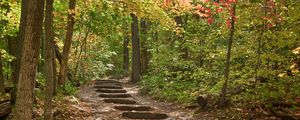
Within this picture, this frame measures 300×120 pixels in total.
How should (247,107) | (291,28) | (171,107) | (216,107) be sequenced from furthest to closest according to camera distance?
1. (171,107)
2. (216,107)
3. (247,107)
4. (291,28)

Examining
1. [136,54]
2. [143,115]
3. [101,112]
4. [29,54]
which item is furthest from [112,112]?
[136,54]

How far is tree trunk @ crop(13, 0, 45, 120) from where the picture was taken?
5828mm

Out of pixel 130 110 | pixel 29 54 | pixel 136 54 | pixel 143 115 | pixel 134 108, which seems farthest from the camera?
pixel 136 54

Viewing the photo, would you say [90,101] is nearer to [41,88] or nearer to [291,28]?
[41,88]

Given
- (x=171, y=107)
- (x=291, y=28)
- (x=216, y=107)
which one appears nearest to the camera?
(x=291, y=28)

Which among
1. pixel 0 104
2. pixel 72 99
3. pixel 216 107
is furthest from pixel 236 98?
pixel 0 104

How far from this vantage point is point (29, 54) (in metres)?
5.86

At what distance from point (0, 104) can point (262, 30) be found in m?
7.45

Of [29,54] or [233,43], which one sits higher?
[233,43]

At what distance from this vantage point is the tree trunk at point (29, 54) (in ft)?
19.1

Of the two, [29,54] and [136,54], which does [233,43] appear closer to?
[29,54]

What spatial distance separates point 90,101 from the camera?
46.6ft

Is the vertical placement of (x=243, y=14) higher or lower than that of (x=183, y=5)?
lower

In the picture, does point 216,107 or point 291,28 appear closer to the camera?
point 291,28
